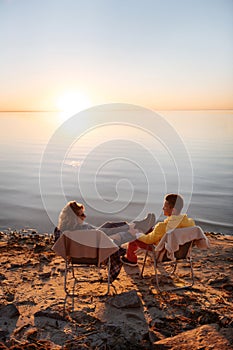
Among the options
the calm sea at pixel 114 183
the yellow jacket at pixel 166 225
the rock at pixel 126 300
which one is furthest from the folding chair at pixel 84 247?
the calm sea at pixel 114 183

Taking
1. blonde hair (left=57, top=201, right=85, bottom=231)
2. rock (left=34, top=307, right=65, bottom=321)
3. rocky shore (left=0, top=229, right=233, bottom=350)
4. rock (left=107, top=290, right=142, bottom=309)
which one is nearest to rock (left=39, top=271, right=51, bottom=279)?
rocky shore (left=0, top=229, right=233, bottom=350)

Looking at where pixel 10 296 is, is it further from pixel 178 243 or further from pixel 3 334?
pixel 178 243

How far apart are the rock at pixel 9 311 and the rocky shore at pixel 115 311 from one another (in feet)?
0.04

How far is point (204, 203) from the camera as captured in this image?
498 inches

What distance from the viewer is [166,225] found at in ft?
16.6

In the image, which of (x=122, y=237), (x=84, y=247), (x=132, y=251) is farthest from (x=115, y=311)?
(x=132, y=251)

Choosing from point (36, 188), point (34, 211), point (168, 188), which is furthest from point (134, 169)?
point (34, 211)

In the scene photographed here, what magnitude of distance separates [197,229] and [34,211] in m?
7.21

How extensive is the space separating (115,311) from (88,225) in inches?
45.5

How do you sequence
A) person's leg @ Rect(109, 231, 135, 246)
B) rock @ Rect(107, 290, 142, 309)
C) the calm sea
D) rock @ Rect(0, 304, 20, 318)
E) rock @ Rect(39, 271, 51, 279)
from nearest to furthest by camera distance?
rock @ Rect(0, 304, 20, 318) < rock @ Rect(107, 290, 142, 309) < rock @ Rect(39, 271, 51, 279) < person's leg @ Rect(109, 231, 135, 246) < the calm sea

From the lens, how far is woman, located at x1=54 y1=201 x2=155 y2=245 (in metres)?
4.89

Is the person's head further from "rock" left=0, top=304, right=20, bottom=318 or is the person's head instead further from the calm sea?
"rock" left=0, top=304, right=20, bottom=318

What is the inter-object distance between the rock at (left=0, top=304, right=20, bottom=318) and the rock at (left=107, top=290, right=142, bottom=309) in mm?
1127

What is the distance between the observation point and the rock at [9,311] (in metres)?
→ 4.23
